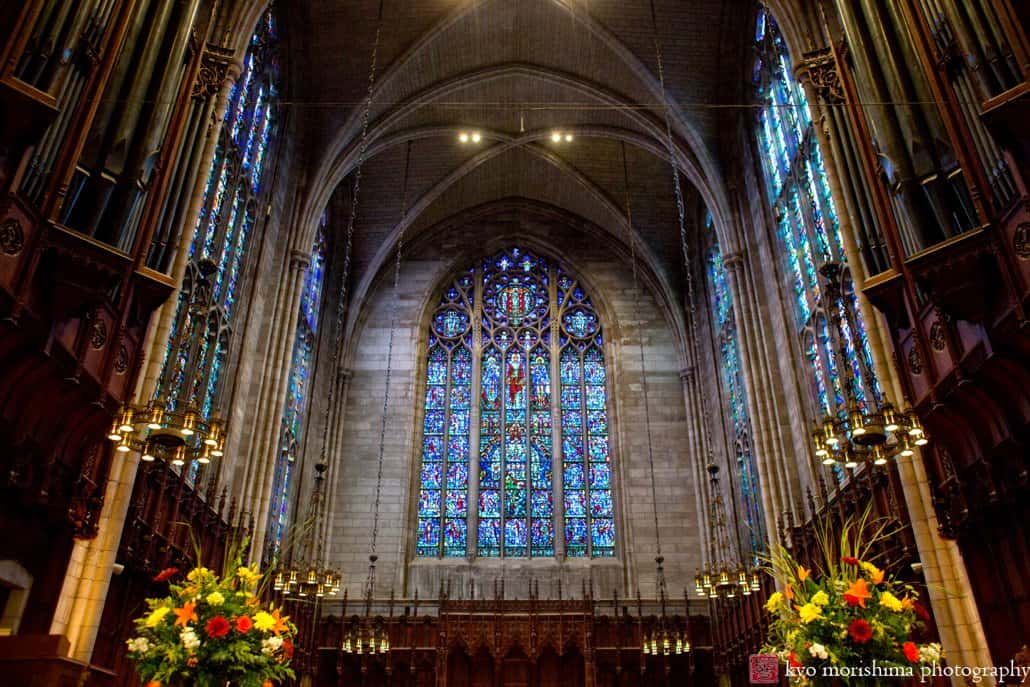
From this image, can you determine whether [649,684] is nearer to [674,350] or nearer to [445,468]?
[445,468]

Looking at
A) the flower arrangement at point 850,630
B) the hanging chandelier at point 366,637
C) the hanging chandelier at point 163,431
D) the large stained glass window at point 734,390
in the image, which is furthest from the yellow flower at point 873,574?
the hanging chandelier at point 366,637

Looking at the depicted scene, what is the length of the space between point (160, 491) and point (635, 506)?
537 inches

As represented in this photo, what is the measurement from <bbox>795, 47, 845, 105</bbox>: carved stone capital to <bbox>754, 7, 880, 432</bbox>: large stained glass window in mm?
696

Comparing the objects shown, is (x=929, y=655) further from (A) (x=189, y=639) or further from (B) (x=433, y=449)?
(B) (x=433, y=449)

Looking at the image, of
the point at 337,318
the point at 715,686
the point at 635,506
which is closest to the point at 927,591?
the point at 715,686

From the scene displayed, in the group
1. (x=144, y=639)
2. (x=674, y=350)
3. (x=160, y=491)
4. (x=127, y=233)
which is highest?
(x=674, y=350)

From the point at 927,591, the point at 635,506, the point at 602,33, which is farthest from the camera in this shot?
the point at 635,506

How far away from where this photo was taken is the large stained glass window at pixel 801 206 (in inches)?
559

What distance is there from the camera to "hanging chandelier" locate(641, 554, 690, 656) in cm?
1681

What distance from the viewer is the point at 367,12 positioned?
18.7 metres

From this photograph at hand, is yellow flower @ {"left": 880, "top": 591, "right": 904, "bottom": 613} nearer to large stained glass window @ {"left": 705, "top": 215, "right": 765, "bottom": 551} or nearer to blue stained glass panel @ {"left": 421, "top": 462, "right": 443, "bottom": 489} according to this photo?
large stained glass window @ {"left": 705, "top": 215, "right": 765, "bottom": 551}

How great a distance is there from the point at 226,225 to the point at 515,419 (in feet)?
36.2

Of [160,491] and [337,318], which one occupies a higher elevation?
[337,318]

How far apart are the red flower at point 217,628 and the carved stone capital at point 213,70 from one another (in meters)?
9.06
